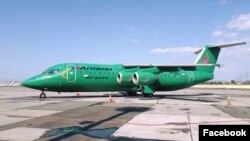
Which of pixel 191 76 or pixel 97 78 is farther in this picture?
pixel 191 76

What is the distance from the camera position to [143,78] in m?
25.8

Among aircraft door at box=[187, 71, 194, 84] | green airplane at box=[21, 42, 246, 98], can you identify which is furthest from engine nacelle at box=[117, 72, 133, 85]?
aircraft door at box=[187, 71, 194, 84]

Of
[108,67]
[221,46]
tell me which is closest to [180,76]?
[221,46]

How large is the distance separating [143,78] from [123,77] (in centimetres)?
193

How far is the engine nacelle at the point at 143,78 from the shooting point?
84.2 feet

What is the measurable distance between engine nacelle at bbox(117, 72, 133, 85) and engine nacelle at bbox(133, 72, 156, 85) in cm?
56

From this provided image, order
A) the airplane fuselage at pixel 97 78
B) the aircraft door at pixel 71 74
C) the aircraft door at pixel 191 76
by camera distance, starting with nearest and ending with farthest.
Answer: the airplane fuselage at pixel 97 78, the aircraft door at pixel 71 74, the aircraft door at pixel 191 76

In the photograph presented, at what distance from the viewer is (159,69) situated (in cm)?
2808

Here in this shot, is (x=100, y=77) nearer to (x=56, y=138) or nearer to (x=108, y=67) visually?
(x=108, y=67)

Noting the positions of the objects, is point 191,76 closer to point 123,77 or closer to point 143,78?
point 143,78

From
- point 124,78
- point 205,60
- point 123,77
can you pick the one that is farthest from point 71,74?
point 205,60

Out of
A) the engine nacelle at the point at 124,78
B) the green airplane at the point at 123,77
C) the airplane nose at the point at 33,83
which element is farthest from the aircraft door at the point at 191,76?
the airplane nose at the point at 33,83

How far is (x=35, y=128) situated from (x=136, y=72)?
16.9 meters

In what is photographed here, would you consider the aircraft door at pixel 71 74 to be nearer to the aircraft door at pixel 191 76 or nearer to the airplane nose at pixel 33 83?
the airplane nose at pixel 33 83
